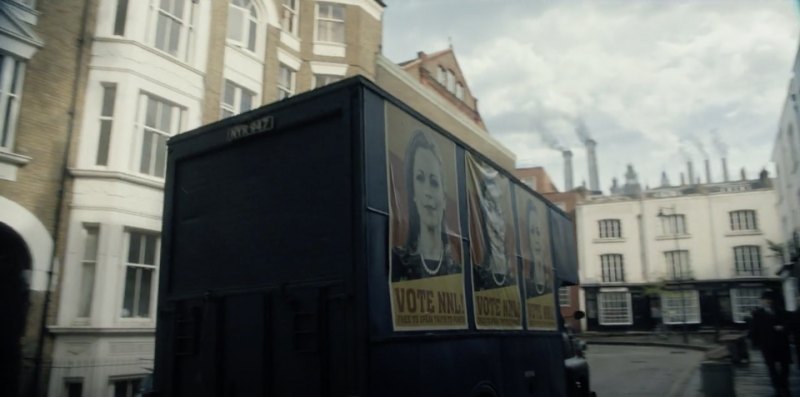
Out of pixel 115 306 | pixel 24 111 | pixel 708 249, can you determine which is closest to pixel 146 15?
pixel 24 111

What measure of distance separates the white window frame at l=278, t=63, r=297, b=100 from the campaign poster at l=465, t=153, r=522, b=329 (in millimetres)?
13825

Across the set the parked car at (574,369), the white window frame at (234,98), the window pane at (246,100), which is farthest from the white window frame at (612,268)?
the parked car at (574,369)

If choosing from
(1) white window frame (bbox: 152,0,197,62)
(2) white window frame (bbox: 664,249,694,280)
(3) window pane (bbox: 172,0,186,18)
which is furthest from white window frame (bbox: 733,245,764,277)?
(3) window pane (bbox: 172,0,186,18)

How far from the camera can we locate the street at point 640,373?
13586 mm

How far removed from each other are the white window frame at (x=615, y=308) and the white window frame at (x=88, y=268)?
41.9 metres

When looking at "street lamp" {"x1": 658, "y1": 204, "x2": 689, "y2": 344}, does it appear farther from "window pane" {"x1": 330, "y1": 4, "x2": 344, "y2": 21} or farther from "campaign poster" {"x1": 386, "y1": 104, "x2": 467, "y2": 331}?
"campaign poster" {"x1": 386, "y1": 104, "x2": 467, "y2": 331}

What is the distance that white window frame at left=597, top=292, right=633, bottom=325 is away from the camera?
4684 centimetres

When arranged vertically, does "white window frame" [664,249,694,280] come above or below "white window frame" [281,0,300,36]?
below

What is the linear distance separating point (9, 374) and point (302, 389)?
387 inches

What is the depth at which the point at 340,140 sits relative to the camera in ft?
16.2

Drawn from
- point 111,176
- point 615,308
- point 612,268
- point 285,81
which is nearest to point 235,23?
point 285,81

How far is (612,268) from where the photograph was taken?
157 feet

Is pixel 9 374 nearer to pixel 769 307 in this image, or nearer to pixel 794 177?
pixel 769 307

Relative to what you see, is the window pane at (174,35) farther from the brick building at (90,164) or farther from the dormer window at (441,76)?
the dormer window at (441,76)
